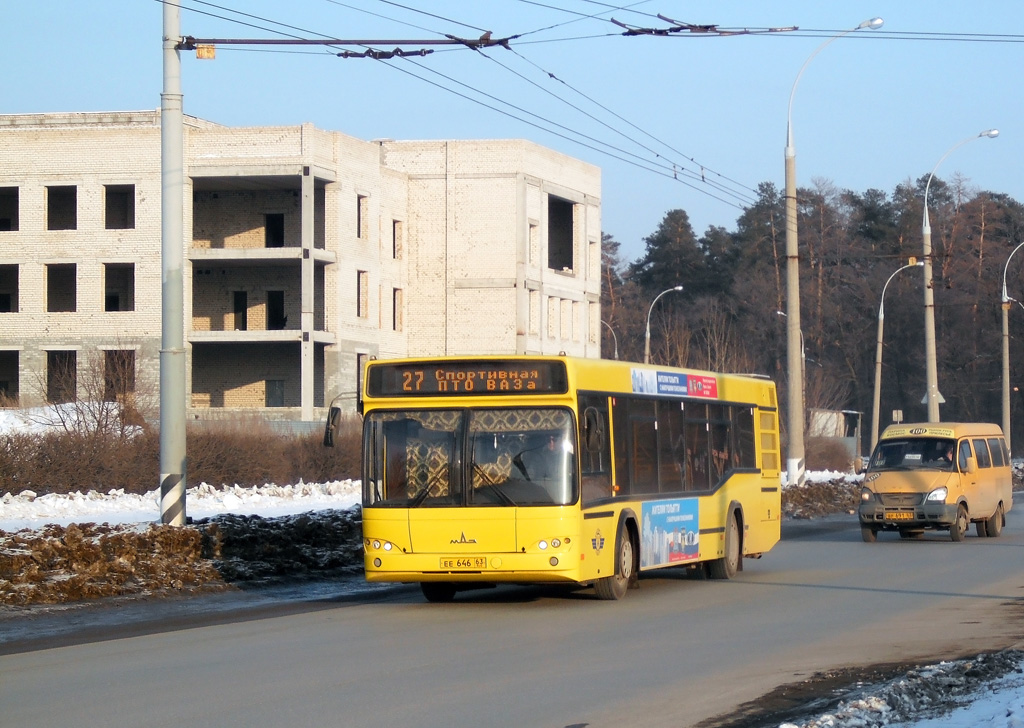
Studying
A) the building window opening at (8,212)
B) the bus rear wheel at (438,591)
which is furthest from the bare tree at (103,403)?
the bus rear wheel at (438,591)

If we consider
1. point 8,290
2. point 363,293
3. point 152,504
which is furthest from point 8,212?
point 152,504

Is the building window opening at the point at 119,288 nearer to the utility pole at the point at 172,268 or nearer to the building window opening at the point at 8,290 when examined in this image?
the building window opening at the point at 8,290

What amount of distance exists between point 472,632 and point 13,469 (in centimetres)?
2170

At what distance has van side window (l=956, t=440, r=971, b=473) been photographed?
2616 cm

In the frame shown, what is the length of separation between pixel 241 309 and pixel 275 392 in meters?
4.12

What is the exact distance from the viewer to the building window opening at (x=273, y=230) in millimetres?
63562

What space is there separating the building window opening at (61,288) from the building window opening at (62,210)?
190 centimetres

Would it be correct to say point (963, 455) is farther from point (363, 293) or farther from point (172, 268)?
point (363, 293)

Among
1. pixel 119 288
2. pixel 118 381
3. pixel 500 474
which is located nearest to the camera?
pixel 500 474

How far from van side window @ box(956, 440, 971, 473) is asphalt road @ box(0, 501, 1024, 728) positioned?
24.9 feet

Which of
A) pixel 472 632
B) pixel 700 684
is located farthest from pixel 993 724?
pixel 472 632

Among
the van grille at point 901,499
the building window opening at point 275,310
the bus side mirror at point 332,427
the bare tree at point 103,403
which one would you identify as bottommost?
the van grille at point 901,499

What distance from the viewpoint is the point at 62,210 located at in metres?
63.8

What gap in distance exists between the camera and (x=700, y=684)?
9.90 m
